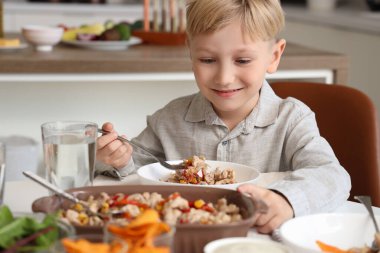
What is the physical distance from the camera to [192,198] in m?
1.09

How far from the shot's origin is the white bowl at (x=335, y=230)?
1.05m

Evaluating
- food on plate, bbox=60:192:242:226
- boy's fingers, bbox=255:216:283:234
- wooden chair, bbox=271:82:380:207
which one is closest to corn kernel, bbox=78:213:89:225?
food on plate, bbox=60:192:242:226

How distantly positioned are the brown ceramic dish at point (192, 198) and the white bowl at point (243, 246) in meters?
0.02

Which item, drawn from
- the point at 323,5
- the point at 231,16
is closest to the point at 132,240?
the point at 231,16

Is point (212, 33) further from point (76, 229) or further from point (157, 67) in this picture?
point (157, 67)

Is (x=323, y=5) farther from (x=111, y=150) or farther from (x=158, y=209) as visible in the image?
(x=158, y=209)

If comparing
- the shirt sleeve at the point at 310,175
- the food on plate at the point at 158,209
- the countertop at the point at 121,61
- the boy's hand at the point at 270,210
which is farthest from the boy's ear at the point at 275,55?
the countertop at the point at 121,61

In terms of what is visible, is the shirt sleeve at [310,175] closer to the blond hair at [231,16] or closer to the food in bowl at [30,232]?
the blond hair at [231,16]

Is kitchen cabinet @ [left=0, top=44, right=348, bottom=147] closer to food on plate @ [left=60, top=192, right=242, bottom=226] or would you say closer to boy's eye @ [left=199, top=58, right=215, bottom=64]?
boy's eye @ [left=199, top=58, right=215, bottom=64]

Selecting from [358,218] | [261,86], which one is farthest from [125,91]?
[358,218]

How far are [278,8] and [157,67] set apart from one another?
108cm

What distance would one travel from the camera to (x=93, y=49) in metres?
2.86

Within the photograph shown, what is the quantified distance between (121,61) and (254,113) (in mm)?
1039

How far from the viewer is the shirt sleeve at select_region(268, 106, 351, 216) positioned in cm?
121
